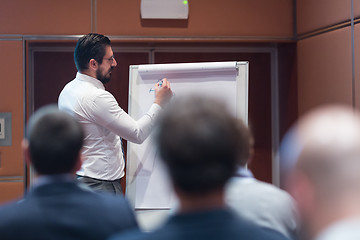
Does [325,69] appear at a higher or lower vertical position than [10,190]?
higher

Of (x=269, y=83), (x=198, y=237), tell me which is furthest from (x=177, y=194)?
(x=269, y=83)

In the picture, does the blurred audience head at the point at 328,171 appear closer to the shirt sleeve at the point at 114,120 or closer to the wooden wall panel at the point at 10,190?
the shirt sleeve at the point at 114,120

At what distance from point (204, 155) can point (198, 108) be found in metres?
0.09

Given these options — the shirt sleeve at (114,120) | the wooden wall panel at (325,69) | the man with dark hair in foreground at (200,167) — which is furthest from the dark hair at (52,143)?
the wooden wall panel at (325,69)

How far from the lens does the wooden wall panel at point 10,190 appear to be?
385cm

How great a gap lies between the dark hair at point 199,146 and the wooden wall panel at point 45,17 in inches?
128

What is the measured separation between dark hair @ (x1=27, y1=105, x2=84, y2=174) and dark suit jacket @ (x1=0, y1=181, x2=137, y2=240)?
0.18ft

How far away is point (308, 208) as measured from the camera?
1.01m

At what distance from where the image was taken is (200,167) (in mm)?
843

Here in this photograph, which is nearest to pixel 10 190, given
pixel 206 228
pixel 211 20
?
pixel 211 20

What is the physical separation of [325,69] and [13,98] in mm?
2479

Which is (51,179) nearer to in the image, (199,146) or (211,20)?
(199,146)

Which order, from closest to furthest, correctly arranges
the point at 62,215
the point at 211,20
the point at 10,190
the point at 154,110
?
the point at 62,215, the point at 154,110, the point at 10,190, the point at 211,20

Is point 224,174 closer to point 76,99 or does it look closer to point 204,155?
point 204,155
